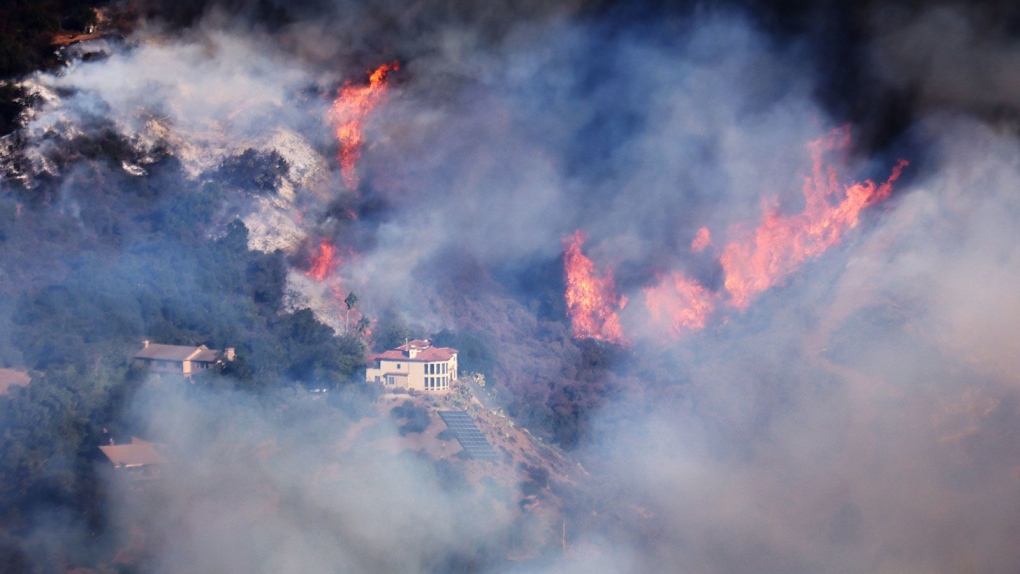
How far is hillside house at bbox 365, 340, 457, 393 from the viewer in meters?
41.2

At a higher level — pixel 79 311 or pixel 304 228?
pixel 304 228

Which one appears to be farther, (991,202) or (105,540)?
(991,202)

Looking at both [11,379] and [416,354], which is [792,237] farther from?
[11,379]

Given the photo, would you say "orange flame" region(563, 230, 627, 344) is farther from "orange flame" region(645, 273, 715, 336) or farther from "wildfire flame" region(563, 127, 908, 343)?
"orange flame" region(645, 273, 715, 336)

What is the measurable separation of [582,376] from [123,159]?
1799 centimetres

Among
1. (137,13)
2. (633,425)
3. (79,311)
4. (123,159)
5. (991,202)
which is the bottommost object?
(633,425)

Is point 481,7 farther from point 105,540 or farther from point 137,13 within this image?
point 105,540

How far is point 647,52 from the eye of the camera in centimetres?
4578

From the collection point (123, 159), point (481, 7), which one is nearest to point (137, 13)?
point (123, 159)

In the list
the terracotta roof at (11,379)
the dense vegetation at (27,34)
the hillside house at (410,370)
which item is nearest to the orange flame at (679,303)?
the hillside house at (410,370)

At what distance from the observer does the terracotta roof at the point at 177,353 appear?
132ft

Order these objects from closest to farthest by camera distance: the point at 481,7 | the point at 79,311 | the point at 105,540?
1. the point at 105,540
2. the point at 79,311
3. the point at 481,7

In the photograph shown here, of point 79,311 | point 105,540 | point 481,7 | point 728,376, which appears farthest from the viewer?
point 481,7

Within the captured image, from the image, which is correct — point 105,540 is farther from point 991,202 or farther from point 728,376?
point 991,202
